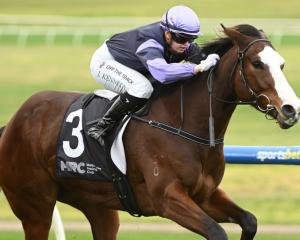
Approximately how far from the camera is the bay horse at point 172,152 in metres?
6.59

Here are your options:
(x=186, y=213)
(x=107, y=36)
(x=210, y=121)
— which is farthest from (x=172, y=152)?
(x=107, y=36)

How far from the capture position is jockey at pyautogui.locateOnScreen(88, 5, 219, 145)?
6.85 m

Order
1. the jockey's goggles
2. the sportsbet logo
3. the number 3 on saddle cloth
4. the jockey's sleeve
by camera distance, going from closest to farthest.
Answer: the jockey's sleeve < the jockey's goggles < the number 3 on saddle cloth < the sportsbet logo

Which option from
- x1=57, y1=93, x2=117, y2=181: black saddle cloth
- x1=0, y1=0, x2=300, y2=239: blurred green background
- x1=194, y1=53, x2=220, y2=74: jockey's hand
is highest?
x1=194, y1=53, x2=220, y2=74: jockey's hand

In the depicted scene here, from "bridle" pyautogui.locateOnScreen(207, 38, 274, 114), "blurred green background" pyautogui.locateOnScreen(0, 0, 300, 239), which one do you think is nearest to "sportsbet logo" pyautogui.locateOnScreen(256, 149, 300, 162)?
"blurred green background" pyautogui.locateOnScreen(0, 0, 300, 239)

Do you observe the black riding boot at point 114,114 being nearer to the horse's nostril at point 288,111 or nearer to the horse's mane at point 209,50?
the horse's mane at point 209,50

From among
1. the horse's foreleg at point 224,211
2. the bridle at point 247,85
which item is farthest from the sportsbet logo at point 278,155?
the bridle at point 247,85

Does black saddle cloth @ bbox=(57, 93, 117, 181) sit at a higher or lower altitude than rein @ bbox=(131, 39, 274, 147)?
lower

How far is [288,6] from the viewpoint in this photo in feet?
155

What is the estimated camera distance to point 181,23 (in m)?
6.90

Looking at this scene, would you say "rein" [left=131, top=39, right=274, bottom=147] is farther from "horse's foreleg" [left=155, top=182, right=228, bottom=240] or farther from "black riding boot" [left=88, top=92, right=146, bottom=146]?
"horse's foreleg" [left=155, top=182, right=228, bottom=240]

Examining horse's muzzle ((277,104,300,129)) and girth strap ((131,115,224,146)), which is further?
girth strap ((131,115,224,146))

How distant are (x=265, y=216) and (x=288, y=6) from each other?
37702 millimetres

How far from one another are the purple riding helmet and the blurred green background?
299 cm
